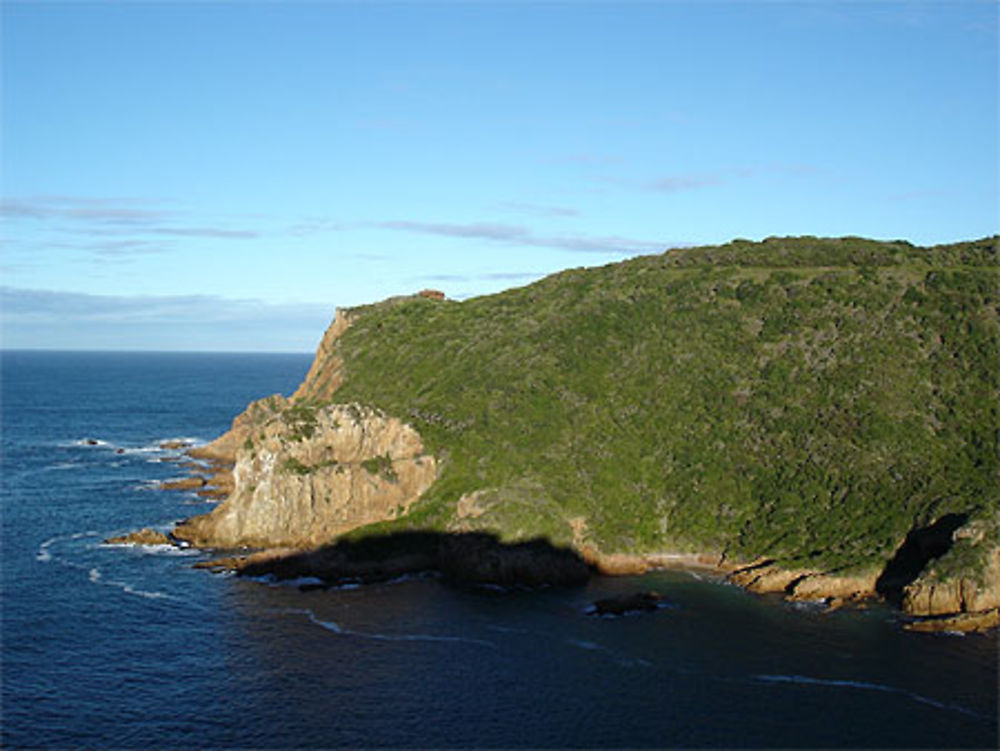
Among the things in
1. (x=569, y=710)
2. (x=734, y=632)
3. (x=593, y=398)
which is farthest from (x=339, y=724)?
(x=593, y=398)

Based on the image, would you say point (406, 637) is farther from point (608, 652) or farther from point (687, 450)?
point (687, 450)

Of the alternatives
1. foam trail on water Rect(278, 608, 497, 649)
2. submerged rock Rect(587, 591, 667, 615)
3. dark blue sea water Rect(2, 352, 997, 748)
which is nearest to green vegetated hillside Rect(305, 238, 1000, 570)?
dark blue sea water Rect(2, 352, 997, 748)

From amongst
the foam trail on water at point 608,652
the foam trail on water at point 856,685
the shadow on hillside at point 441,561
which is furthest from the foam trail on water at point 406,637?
the foam trail on water at point 856,685

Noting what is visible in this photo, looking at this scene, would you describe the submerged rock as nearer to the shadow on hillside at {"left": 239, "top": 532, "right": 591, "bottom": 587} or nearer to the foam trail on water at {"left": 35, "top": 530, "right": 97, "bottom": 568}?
the shadow on hillside at {"left": 239, "top": 532, "right": 591, "bottom": 587}

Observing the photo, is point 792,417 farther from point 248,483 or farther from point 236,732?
point 236,732

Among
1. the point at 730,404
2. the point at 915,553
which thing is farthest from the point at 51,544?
the point at 915,553

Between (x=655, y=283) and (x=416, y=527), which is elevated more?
(x=655, y=283)
